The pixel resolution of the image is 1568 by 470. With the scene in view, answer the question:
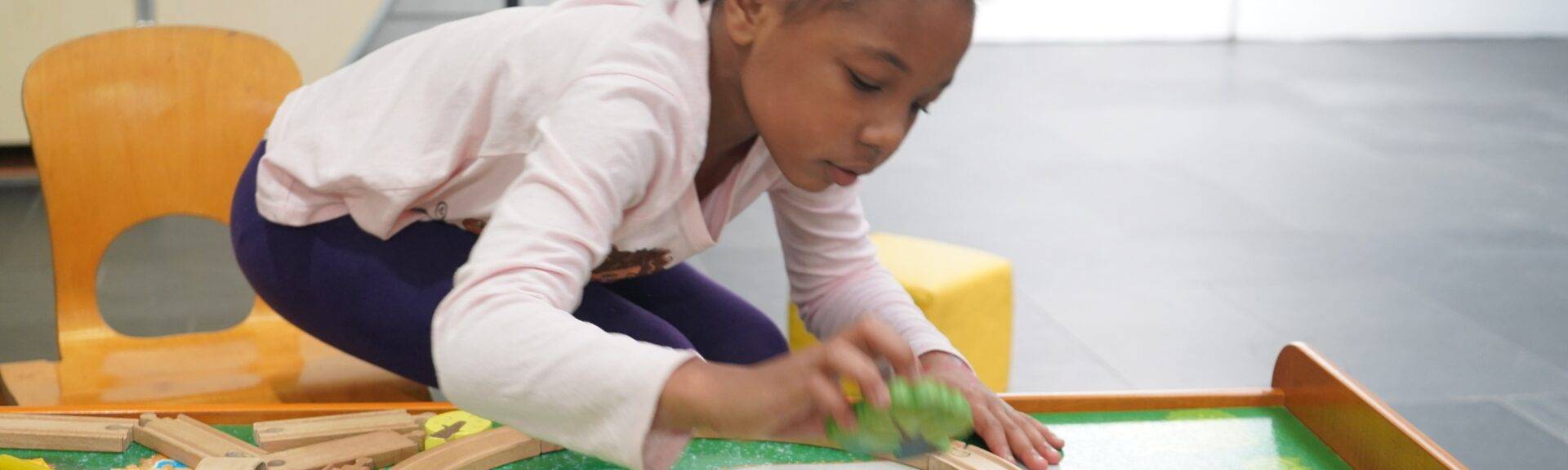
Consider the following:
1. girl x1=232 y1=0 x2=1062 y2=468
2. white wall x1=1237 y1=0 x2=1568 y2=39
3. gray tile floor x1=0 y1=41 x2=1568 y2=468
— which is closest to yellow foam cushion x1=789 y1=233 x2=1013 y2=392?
gray tile floor x1=0 y1=41 x2=1568 y2=468

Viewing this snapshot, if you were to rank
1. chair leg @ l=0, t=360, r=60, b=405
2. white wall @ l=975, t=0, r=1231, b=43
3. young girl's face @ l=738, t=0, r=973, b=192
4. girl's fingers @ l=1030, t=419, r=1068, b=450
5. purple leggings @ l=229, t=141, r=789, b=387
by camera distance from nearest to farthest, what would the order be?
young girl's face @ l=738, t=0, r=973, b=192, girl's fingers @ l=1030, t=419, r=1068, b=450, purple leggings @ l=229, t=141, r=789, b=387, chair leg @ l=0, t=360, r=60, b=405, white wall @ l=975, t=0, r=1231, b=43

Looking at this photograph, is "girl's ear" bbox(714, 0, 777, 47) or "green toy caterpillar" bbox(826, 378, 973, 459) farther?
"girl's ear" bbox(714, 0, 777, 47)

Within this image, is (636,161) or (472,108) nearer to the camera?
(636,161)

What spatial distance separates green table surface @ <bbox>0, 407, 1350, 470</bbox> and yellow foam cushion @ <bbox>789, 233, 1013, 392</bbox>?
0.86 m

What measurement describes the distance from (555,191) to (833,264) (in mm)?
544

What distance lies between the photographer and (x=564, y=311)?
0.87 meters

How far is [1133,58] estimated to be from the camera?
19.6 ft

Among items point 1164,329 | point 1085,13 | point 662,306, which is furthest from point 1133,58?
point 662,306

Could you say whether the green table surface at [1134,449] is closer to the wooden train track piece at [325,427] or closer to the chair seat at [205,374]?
the wooden train track piece at [325,427]

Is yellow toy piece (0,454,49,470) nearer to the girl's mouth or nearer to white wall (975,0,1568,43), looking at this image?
the girl's mouth

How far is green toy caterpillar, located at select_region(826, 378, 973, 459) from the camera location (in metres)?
0.81

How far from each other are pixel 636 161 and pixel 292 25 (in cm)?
293

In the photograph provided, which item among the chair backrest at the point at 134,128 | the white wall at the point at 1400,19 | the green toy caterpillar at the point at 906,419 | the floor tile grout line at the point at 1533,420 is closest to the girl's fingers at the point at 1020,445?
the green toy caterpillar at the point at 906,419

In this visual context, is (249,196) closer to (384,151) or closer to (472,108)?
(384,151)
